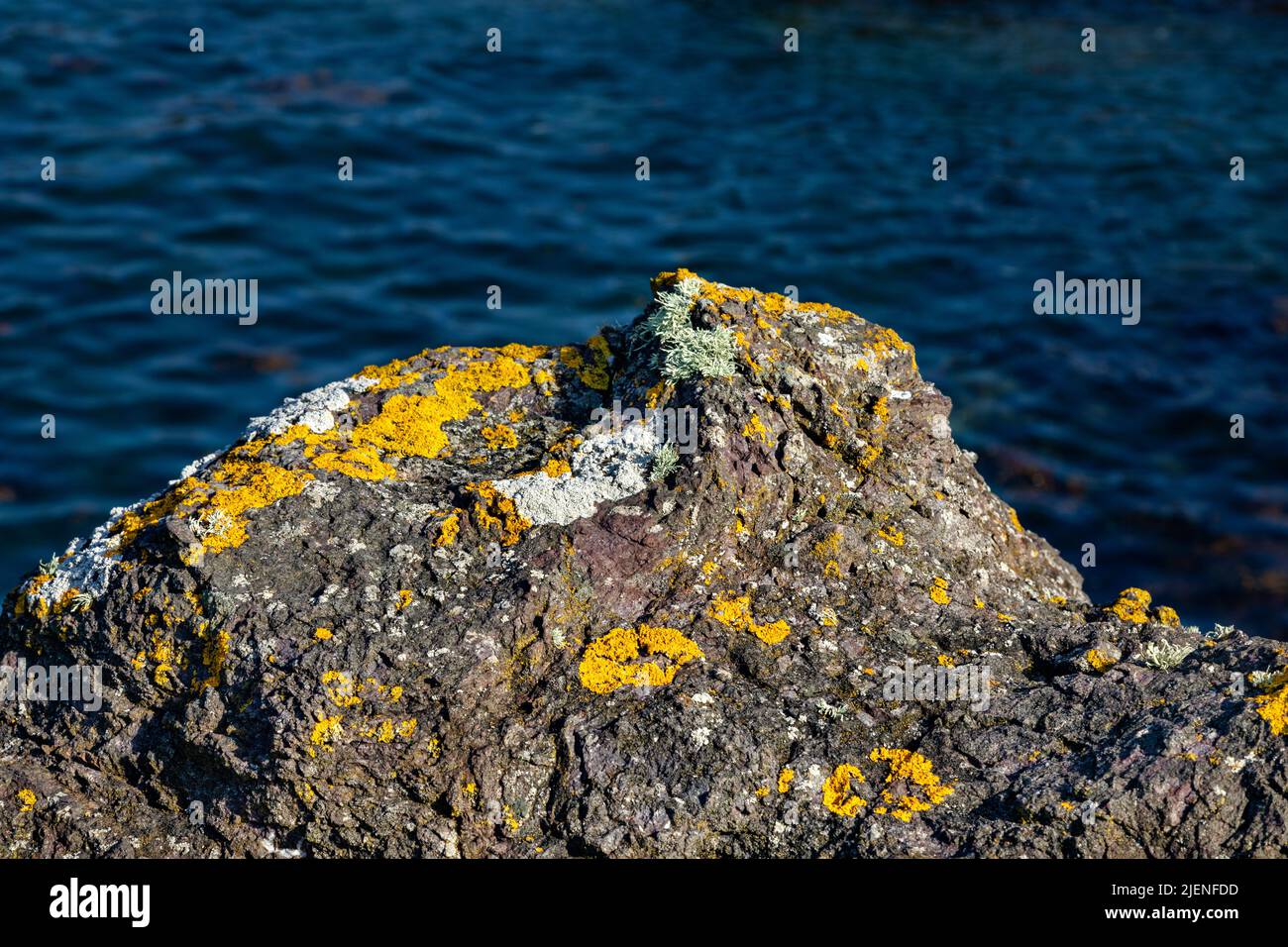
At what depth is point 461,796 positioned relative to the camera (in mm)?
5090

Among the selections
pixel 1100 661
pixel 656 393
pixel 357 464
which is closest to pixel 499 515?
pixel 357 464

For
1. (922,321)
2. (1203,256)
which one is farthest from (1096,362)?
(1203,256)

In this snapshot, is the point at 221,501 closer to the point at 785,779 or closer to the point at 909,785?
the point at 785,779

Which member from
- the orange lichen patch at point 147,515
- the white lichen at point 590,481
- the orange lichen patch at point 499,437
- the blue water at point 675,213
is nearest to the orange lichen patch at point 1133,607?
the white lichen at point 590,481

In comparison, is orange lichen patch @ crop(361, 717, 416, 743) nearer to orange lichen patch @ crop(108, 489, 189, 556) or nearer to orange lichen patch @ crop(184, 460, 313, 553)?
orange lichen patch @ crop(184, 460, 313, 553)

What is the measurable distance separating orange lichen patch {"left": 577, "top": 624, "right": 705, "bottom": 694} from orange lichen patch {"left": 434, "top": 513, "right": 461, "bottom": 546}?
0.80 metres

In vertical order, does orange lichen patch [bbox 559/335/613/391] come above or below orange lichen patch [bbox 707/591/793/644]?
above

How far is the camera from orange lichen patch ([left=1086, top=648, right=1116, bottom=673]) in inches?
220

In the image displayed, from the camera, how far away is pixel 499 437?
21.3ft

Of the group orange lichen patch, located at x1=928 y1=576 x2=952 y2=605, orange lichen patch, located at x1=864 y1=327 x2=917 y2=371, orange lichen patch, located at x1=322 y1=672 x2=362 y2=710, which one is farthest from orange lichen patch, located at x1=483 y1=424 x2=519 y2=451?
orange lichen patch, located at x1=928 y1=576 x2=952 y2=605

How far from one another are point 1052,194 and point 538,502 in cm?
1473

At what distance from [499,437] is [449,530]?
0.94 m

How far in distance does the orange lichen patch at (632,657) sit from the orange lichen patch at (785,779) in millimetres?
630

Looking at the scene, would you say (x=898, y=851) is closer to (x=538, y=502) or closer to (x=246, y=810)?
(x=538, y=502)
